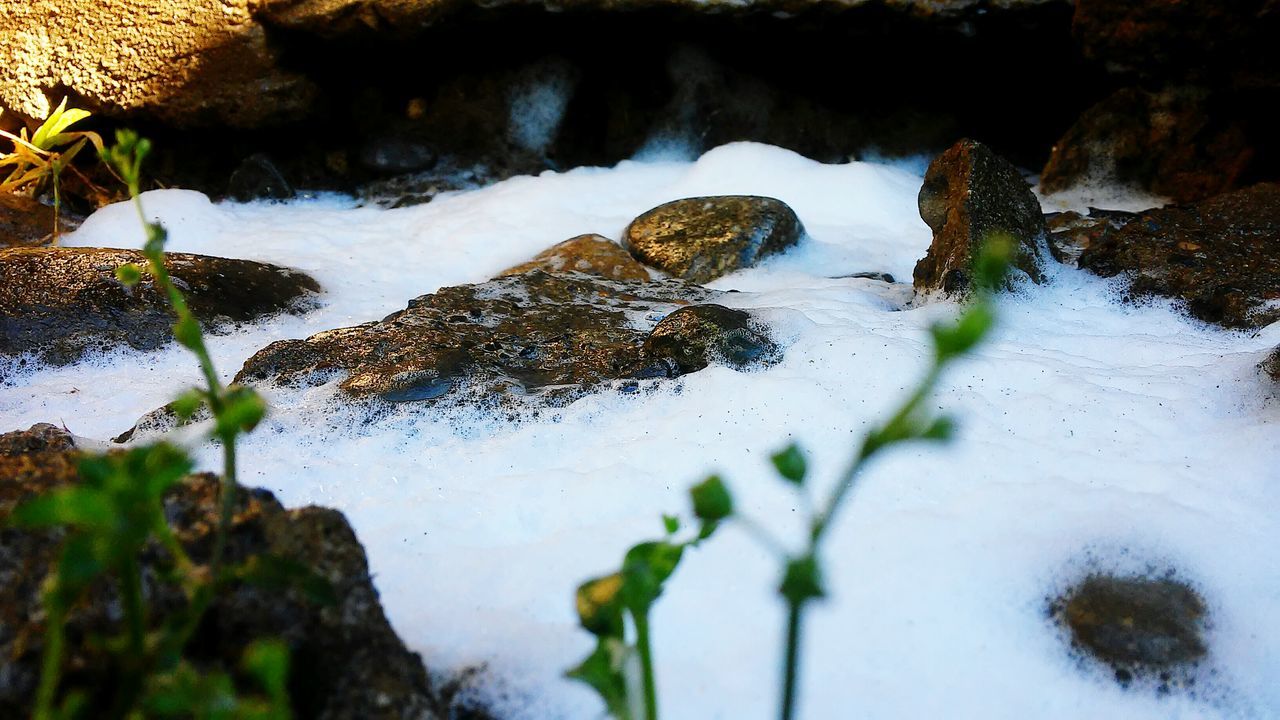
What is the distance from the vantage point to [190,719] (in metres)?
0.77

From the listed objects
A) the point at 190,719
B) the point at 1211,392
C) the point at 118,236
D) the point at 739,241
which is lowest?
the point at 118,236

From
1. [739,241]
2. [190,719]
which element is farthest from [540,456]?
[739,241]

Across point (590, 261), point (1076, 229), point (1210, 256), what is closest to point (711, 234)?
point (590, 261)

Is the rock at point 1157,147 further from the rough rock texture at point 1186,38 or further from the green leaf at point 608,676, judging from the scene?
A: the green leaf at point 608,676

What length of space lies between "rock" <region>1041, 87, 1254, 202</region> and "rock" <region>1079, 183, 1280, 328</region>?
38.9 inches

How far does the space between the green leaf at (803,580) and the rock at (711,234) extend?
312cm

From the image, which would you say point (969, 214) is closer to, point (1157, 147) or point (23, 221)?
point (1157, 147)

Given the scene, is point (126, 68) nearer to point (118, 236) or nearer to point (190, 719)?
point (118, 236)

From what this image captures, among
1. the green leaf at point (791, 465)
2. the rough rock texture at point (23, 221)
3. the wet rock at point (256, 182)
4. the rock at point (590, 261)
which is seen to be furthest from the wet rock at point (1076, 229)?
the rough rock texture at point (23, 221)

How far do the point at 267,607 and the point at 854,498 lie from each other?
1.08 meters

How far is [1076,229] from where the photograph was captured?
3812 millimetres

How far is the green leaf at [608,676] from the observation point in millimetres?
697

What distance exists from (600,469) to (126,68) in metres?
4.12

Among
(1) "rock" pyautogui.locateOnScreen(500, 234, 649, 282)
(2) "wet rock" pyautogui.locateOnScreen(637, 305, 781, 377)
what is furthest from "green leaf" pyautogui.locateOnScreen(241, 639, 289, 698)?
(1) "rock" pyautogui.locateOnScreen(500, 234, 649, 282)
